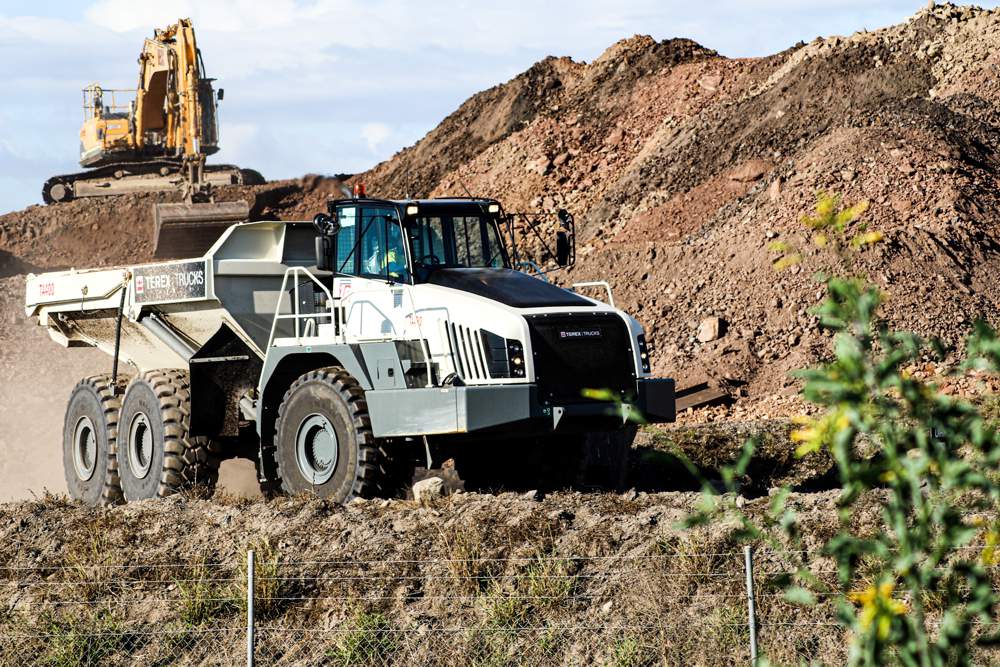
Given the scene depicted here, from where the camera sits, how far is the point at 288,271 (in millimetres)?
13008

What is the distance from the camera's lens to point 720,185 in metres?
31.4

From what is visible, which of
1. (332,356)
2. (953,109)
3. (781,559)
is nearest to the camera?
(781,559)

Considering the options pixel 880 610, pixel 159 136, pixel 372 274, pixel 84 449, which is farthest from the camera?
pixel 159 136

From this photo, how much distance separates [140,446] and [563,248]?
5.32 metres

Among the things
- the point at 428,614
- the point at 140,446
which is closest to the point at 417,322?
the point at 428,614

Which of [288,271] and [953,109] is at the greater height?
[953,109]

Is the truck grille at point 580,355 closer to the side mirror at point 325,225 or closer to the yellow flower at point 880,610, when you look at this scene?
the side mirror at point 325,225

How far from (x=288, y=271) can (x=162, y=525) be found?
269cm

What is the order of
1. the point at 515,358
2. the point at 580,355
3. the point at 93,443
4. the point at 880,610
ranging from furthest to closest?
the point at 93,443 → the point at 580,355 → the point at 515,358 → the point at 880,610

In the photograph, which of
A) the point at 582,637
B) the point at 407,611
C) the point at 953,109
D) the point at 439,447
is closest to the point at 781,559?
the point at 582,637

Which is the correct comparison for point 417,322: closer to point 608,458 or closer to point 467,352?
point 467,352

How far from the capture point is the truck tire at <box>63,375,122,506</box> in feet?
50.2

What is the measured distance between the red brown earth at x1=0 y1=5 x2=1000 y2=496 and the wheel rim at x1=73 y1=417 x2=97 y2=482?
1.86m

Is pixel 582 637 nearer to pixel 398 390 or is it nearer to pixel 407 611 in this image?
pixel 407 611
